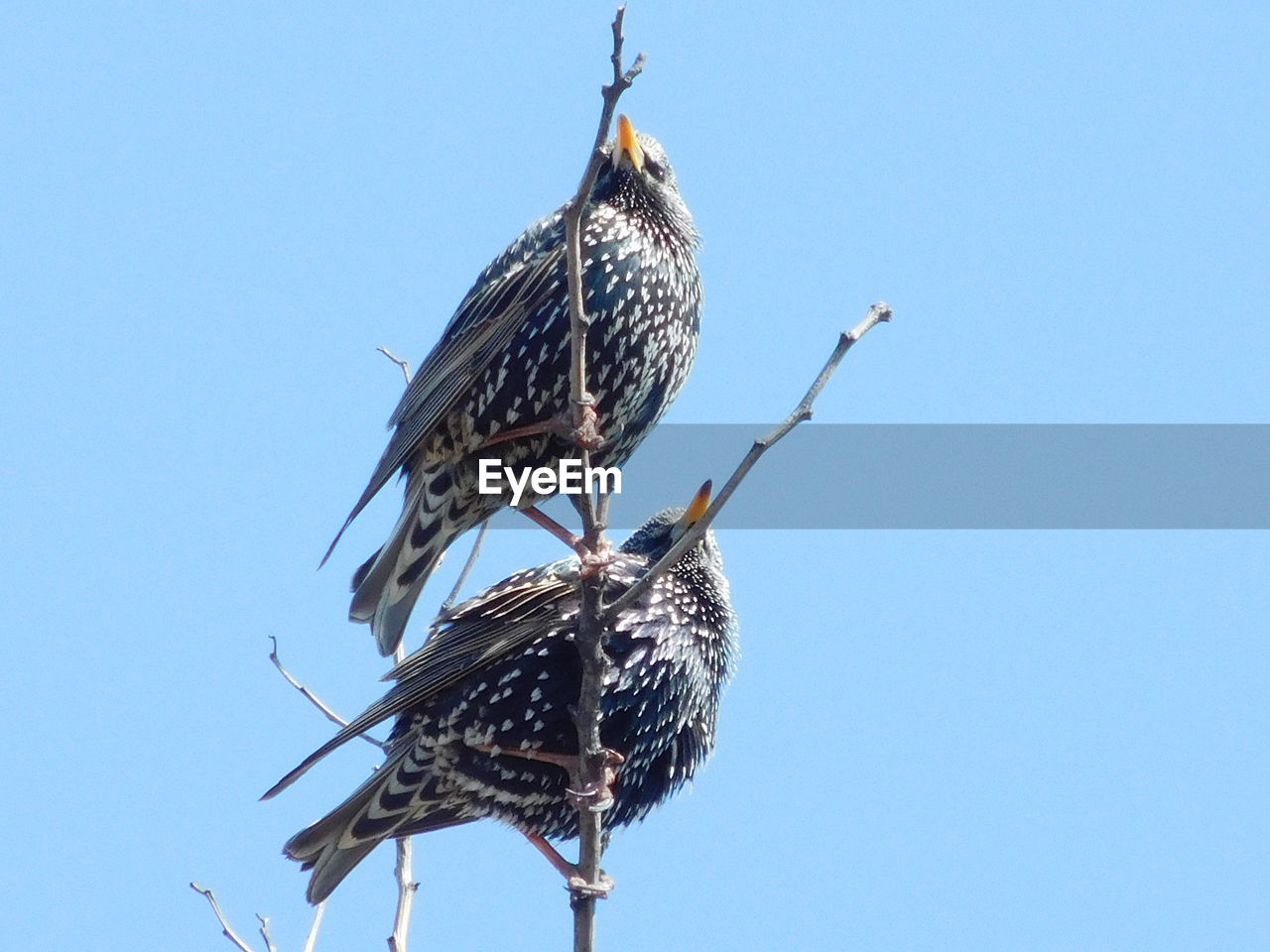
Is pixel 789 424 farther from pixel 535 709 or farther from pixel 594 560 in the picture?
pixel 535 709

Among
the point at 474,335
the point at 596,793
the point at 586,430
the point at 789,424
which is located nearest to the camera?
the point at 789,424

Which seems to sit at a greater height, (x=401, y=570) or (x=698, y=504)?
(x=401, y=570)

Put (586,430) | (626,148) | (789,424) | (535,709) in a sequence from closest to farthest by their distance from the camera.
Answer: (789,424) → (586,430) → (535,709) → (626,148)

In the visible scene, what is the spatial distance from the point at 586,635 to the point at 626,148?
6.89 feet

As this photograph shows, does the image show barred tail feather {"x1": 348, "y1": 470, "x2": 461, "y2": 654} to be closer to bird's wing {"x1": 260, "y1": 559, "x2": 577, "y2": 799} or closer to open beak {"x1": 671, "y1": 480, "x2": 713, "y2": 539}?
bird's wing {"x1": 260, "y1": 559, "x2": 577, "y2": 799}

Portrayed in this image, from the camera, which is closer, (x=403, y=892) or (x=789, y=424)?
(x=789, y=424)

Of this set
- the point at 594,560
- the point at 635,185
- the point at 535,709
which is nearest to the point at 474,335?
the point at 635,185

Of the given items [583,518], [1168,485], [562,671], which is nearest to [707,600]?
[562,671]

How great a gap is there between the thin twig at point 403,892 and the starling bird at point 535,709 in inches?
7.3

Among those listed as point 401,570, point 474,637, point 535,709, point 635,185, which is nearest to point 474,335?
point 635,185

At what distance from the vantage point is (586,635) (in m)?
4.26

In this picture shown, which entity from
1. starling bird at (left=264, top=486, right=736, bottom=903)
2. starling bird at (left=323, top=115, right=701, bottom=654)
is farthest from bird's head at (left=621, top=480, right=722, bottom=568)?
starling bird at (left=323, top=115, right=701, bottom=654)

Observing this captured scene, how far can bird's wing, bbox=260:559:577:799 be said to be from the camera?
198 inches

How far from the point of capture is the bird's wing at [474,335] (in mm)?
5449
